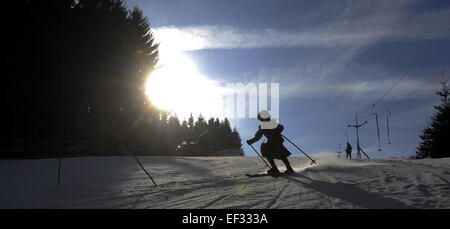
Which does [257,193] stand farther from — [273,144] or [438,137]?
[438,137]

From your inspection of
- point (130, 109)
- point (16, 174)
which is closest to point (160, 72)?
point (130, 109)

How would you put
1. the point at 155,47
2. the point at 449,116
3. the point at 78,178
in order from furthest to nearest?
1. the point at 155,47
2. the point at 449,116
3. the point at 78,178

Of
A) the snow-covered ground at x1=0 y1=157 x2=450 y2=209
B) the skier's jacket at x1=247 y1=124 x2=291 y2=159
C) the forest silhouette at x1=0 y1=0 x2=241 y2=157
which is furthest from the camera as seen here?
the forest silhouette at x1=0 y1=0 x2=241 y2=157

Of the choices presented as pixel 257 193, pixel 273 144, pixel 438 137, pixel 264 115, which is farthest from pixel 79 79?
pixel 438 137

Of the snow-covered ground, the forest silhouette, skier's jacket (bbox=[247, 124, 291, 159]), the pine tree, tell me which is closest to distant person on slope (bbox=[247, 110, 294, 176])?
skier's jacket (bbox=[247, 124, 291, 159])

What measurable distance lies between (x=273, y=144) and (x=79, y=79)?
54.2 ft

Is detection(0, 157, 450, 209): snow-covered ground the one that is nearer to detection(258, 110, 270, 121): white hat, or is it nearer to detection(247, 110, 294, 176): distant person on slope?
detection(247, 110, 294, 176): distant person on slope

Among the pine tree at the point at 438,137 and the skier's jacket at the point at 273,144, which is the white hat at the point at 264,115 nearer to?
the skier's jacket at the point at 273,144

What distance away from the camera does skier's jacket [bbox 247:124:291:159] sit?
24.3 ft

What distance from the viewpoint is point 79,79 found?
1859 cm

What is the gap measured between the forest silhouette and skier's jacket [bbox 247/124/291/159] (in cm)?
953

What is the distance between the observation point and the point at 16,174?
26.4ft
